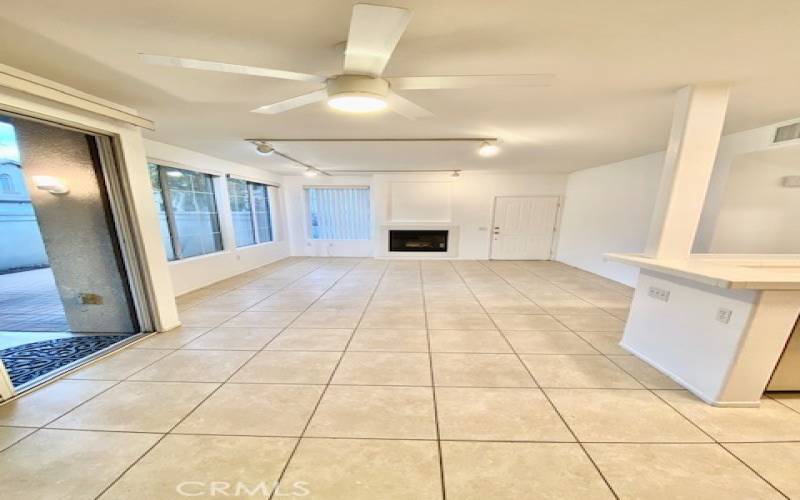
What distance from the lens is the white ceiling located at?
1246 millimetres

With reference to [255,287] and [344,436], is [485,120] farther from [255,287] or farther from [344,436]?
[255,287]

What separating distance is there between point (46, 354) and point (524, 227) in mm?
8157

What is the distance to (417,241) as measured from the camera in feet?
23.9

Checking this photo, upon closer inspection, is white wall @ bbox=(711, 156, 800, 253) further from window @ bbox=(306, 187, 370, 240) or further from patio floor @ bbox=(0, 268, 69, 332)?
patio floor @ bbox=(0, 268, 69, 332)

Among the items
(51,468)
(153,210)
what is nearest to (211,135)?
(153,210)

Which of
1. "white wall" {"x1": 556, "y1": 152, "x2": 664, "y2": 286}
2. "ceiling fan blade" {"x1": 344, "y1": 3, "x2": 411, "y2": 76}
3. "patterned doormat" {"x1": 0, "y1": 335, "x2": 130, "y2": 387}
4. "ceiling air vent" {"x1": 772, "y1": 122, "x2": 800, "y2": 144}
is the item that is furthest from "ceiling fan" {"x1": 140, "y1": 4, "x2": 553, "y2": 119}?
"white wall" {"x1": 556, "y1": 152, "x2": 664, "y2": 286}

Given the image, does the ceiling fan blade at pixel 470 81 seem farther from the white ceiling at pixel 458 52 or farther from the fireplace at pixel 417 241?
the fireplace at pixel 417 241

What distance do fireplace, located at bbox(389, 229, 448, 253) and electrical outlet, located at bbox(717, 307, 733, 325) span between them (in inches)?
218

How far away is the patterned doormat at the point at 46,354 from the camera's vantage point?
2.20m

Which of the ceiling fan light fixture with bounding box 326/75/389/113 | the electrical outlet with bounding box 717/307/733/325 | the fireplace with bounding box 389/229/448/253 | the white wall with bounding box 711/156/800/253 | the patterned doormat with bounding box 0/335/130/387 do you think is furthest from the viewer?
the fireplace with bounding box 389/229/448/253

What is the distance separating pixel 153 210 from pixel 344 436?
2.95 meters

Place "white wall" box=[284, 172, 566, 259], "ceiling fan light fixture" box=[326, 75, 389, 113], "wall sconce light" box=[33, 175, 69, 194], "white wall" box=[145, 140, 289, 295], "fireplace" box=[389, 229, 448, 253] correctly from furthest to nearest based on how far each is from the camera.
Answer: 1. "fireplace" box=[389, 229, 448, 253]
2. "white wall" box=[284, 172, 566, 259]
3. "white wall" box=[145, 140, 289, 295]
4. "wall sconce light" box=[33, 175, 69, 194]
5. "ceiling fan light fixture" box=[326, 75, 389, 113]

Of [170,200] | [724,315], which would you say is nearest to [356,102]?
[724,315]

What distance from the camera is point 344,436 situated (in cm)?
155
